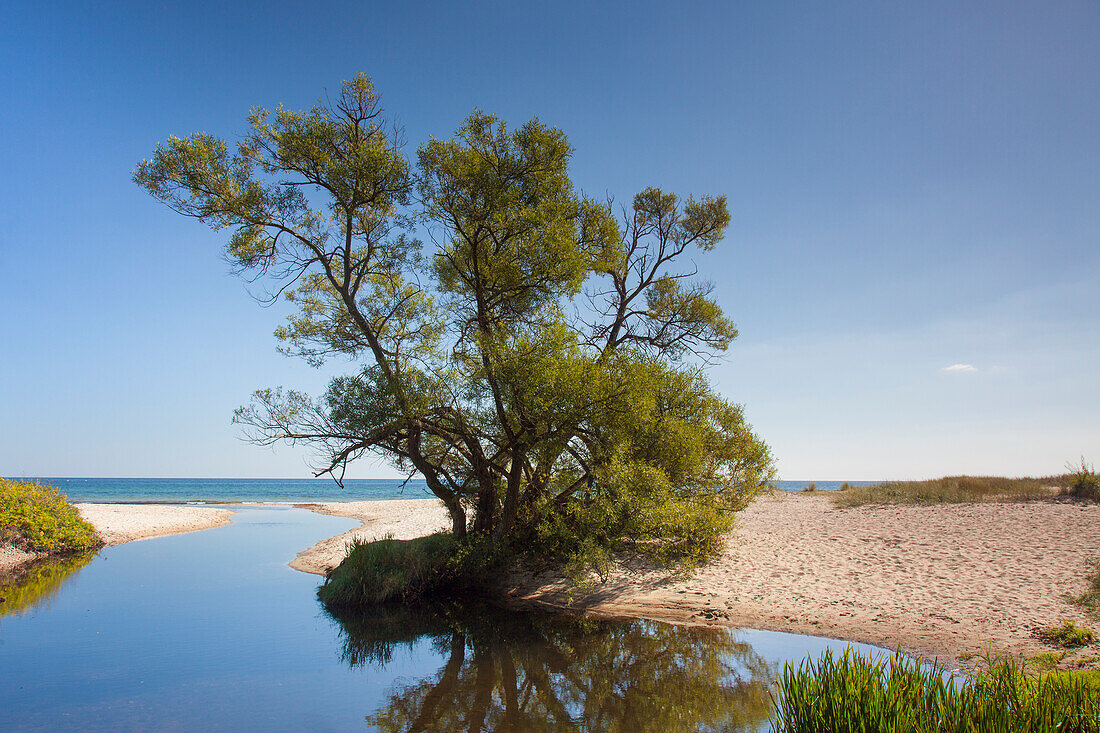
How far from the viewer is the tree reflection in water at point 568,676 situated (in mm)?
7734

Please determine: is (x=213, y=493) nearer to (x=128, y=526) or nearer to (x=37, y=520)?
(x=128, y=526)

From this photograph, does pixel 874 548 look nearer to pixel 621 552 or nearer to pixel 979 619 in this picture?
pixel 979 619

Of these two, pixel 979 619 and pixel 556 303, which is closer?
pixel 979 619

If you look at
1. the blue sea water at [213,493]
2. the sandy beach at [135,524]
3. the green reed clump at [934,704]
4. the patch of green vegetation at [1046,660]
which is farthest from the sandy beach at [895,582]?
the blue sea water at [213,493]

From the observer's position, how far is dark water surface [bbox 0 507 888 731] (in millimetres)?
7793

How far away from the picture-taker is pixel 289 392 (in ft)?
45.4

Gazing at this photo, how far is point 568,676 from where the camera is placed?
948cm

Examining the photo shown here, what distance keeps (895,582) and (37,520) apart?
89.7 feet

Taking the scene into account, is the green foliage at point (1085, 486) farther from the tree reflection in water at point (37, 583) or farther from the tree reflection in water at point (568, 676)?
the tree reflection in water at point (37, 583)

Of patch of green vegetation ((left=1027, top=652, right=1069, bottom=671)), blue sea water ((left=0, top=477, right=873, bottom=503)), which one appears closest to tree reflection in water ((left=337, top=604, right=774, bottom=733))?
patch of green vegetation ((left=1027, top=652, right=1069, bottom=671))

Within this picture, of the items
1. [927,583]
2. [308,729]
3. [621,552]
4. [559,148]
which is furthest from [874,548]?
[308,729]

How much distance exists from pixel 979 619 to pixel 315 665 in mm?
12367

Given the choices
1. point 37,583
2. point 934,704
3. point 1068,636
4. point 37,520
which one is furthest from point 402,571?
point 37,520

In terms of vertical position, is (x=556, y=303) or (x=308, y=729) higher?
(x=556, y=303)
